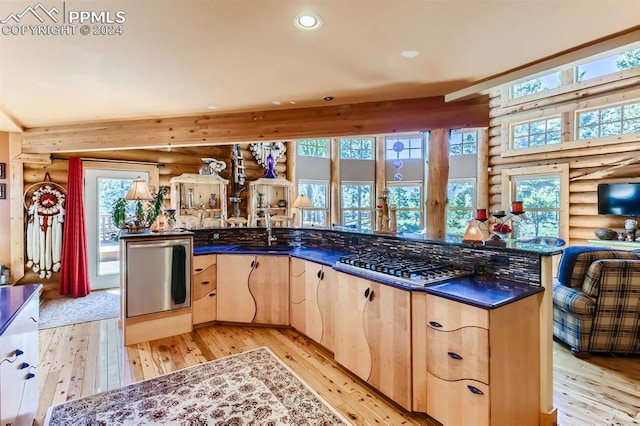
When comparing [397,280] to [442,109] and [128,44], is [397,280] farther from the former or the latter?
[128,44]

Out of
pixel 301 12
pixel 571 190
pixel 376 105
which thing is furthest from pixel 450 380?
pixel 571 190

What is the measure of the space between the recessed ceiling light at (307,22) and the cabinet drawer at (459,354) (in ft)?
6.51

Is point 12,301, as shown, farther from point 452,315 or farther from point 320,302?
point 452,315

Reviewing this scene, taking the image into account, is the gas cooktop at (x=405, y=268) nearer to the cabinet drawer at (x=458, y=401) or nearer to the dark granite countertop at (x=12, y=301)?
the cabinet drawer at (x=458, y=401)

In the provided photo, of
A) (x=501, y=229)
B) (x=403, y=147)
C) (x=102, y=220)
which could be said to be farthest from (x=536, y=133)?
(x=102, y=220)

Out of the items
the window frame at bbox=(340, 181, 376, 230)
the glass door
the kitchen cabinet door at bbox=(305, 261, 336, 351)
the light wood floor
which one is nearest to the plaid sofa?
the light wood floor

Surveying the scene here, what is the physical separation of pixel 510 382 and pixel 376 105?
2.69 metres

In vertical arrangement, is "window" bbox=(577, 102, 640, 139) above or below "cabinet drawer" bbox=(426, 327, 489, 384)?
above

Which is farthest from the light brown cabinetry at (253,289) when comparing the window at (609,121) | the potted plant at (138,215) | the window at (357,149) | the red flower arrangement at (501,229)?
the window at (609,121)

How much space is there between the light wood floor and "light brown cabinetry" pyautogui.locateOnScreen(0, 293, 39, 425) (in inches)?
18.6

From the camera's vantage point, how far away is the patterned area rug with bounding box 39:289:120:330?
388 centimetres

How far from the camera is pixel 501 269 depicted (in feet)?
7.09

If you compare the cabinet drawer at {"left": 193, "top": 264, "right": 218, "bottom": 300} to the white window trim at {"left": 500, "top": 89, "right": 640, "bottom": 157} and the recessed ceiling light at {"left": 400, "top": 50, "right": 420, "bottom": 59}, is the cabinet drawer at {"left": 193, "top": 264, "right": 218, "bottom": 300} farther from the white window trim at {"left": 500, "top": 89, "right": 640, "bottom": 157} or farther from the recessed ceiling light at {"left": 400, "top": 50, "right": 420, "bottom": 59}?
the white window trim at {"left": 500, "top": 89, "right": 640, "bottom": 157}

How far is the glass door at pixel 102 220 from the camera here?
16.8 ft
